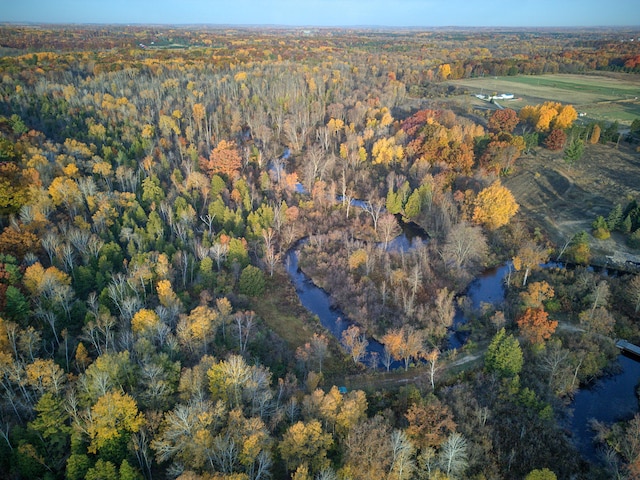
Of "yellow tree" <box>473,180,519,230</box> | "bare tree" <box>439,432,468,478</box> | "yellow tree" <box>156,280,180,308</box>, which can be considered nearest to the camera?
"bare tree" <box>439,432,468,478</box>

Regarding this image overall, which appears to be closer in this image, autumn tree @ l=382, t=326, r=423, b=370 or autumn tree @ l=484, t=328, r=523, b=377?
autumn tree @ l=484, t=328, r=523, b=377

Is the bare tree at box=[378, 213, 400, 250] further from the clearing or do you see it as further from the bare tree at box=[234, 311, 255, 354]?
the bare tree at box=[234, 311, 255, 354]

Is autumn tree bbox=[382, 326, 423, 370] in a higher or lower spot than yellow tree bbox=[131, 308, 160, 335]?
lower

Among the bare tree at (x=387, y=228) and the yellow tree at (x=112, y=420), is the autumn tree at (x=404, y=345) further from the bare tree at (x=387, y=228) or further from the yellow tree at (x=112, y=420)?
the yellow tree at (x=112, y=420)

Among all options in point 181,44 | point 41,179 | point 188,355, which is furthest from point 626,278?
point 181,44

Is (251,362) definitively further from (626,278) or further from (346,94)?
(346,94)

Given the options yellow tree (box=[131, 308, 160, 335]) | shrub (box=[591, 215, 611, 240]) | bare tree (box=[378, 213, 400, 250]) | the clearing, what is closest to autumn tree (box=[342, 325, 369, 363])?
yellow tree (box=[131, 308, 160, 335])
